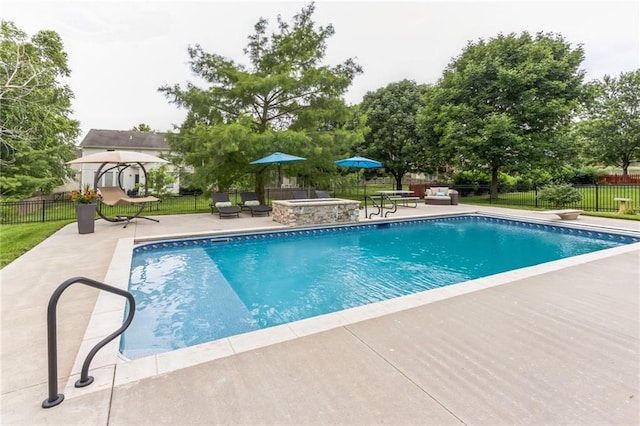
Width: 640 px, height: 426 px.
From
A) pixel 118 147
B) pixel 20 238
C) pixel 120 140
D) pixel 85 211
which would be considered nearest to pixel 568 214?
pixel 85 211

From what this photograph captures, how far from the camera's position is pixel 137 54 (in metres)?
Result: 14.0

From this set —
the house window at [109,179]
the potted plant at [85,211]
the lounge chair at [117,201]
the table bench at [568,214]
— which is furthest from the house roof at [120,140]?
the table bench at [568,214]

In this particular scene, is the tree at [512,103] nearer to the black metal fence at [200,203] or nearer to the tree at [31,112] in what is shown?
the black metal fence at [200,203]

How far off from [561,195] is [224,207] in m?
14.0

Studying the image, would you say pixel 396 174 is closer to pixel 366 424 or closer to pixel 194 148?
pixel 194 148

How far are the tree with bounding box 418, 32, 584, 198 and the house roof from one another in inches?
842

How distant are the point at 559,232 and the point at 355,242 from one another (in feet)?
21.4

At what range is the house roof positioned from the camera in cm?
2539

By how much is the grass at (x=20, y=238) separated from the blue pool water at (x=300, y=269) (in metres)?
2.00

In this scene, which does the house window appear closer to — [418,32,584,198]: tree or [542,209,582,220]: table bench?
[418,32,584,198]: tree

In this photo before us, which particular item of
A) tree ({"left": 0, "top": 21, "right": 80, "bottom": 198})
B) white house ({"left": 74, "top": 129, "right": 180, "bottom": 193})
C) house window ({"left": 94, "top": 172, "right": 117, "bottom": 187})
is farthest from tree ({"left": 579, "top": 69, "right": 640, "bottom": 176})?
house window ({"left": 94, "top": 172, "right": 117, "bottom": 187})

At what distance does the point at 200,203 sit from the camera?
55.8ft

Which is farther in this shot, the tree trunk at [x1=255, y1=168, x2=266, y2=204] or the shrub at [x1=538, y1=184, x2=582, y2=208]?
the tree trunk at [x1=255, y1=168, x2=266, y2=204]

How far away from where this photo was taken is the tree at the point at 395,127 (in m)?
20.5
